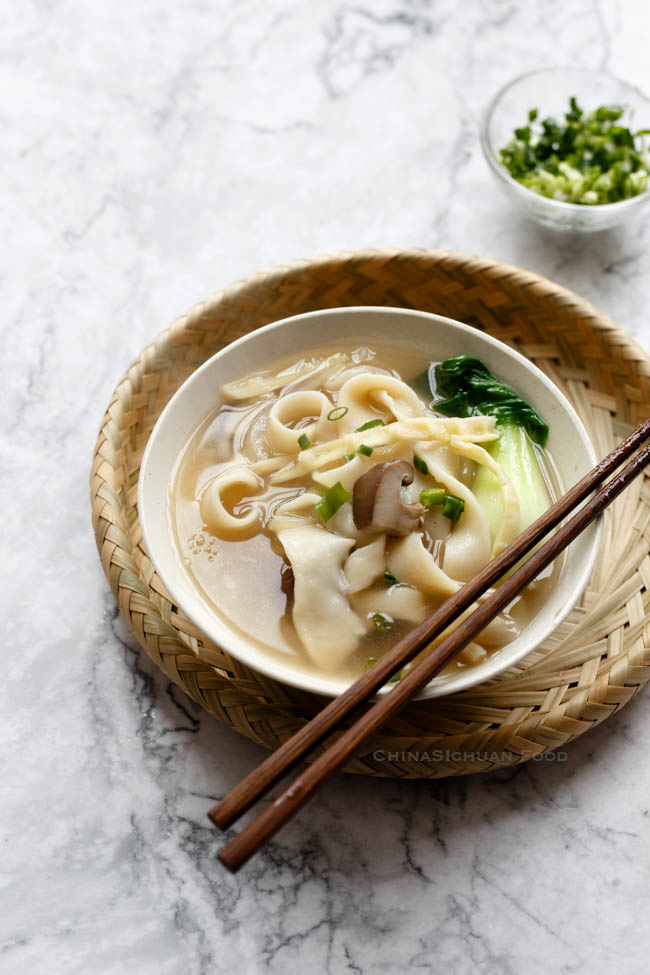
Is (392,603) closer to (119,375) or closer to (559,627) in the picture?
(559,627)

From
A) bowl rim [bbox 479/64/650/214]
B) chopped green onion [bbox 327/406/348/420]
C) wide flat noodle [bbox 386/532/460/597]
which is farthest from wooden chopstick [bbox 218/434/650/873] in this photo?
bowl rim [bbox 479/64/650/214]

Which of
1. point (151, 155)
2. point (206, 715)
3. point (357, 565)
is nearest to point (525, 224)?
point (151, 155)

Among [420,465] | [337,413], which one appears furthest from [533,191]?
[420,465]

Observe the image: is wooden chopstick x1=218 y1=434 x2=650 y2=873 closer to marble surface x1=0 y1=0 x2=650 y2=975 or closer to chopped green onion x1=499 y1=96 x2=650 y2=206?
marble surface x1=0 y1=0 x2=650 y2=975

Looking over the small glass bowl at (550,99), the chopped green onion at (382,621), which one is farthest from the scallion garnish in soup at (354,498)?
the small glass bowl at (550,99)

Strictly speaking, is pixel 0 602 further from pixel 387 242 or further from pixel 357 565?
→ pixel 387 242

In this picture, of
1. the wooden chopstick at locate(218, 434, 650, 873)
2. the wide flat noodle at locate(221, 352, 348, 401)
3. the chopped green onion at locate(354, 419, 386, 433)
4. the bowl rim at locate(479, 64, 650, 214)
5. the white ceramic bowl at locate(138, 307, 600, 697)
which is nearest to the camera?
the wooden chopstick at locate(218, 434, 650, 873)
